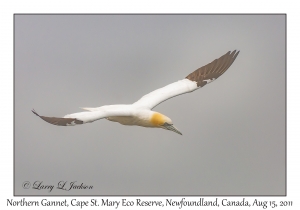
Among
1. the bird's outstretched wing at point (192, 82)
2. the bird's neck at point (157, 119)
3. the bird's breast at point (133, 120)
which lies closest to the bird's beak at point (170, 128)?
the bird's neck at point (157, 119)

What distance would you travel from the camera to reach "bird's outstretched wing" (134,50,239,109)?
14.0 m

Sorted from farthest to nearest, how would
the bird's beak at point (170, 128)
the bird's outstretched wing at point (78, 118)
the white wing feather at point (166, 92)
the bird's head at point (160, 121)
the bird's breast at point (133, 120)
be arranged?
the white wing feather at point (166, 92)
the bird's beak at point (170, 128)
the bird's head at point (160, 121)
the bird's breast at point (133, 120)
the bird's outstretched wing at point (78, 118)

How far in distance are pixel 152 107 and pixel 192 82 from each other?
175 cm

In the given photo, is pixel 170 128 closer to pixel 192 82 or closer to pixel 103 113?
pixel 192 82

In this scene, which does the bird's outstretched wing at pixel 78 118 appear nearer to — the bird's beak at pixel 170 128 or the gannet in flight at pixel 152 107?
the gannet in flight at pixel 152 107

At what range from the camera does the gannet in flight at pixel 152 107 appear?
38.0 feet

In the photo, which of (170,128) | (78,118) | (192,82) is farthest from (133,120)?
(192,82)

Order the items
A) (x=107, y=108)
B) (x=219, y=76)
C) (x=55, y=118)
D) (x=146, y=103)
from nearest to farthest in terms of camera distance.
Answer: (x=55, y=118) < (x=107, y=108) < (x=146, y=103) < (x=219, y=76)

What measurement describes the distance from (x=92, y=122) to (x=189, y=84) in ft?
13.5

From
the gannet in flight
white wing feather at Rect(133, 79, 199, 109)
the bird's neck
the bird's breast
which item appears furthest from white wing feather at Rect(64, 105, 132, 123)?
white wing feather at Rect(133, 79, 199, 109)

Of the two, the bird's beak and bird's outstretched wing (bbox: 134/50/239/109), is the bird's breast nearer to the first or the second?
the bird's beak

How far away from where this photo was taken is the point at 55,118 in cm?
1145
